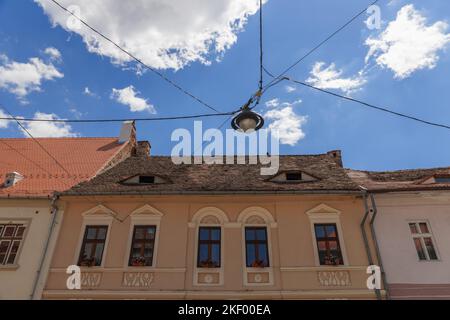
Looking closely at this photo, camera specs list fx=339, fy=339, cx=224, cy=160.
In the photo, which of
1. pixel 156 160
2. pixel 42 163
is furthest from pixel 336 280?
pixel 42 163

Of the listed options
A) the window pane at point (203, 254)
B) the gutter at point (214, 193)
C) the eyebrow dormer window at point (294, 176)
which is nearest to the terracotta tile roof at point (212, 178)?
the gutter at point (214, 193)

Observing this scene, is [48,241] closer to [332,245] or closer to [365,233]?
[332,245]

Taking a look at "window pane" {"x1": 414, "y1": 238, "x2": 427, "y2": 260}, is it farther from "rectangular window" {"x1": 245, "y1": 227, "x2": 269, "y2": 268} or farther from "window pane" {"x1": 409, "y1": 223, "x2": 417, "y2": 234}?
"rectangular window" {"x1": 245, "y1": 227, "x2": 269, "y2": 268}

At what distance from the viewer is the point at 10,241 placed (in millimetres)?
10742

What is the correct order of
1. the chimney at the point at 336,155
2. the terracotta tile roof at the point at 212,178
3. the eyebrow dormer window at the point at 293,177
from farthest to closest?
the chimney at the point at 336,155 → the eyebrow dormer window at the point at 293,177 → the terracotta tile roof at the point at 212,178

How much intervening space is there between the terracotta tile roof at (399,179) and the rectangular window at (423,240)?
117cm

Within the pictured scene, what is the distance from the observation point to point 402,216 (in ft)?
35.5

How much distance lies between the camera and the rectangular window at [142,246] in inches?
406

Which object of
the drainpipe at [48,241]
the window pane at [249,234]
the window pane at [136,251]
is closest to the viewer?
the drainpipe at [48,241]

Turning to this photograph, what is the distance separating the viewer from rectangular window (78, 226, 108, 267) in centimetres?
1038

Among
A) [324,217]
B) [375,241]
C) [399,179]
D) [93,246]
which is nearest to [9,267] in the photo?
[93,246]

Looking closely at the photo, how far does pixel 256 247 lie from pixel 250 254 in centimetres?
30

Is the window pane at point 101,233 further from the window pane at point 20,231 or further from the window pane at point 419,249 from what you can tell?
the window pane at point 419,249

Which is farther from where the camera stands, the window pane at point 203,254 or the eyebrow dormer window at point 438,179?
the eyebrow dormer window at point 438,179
